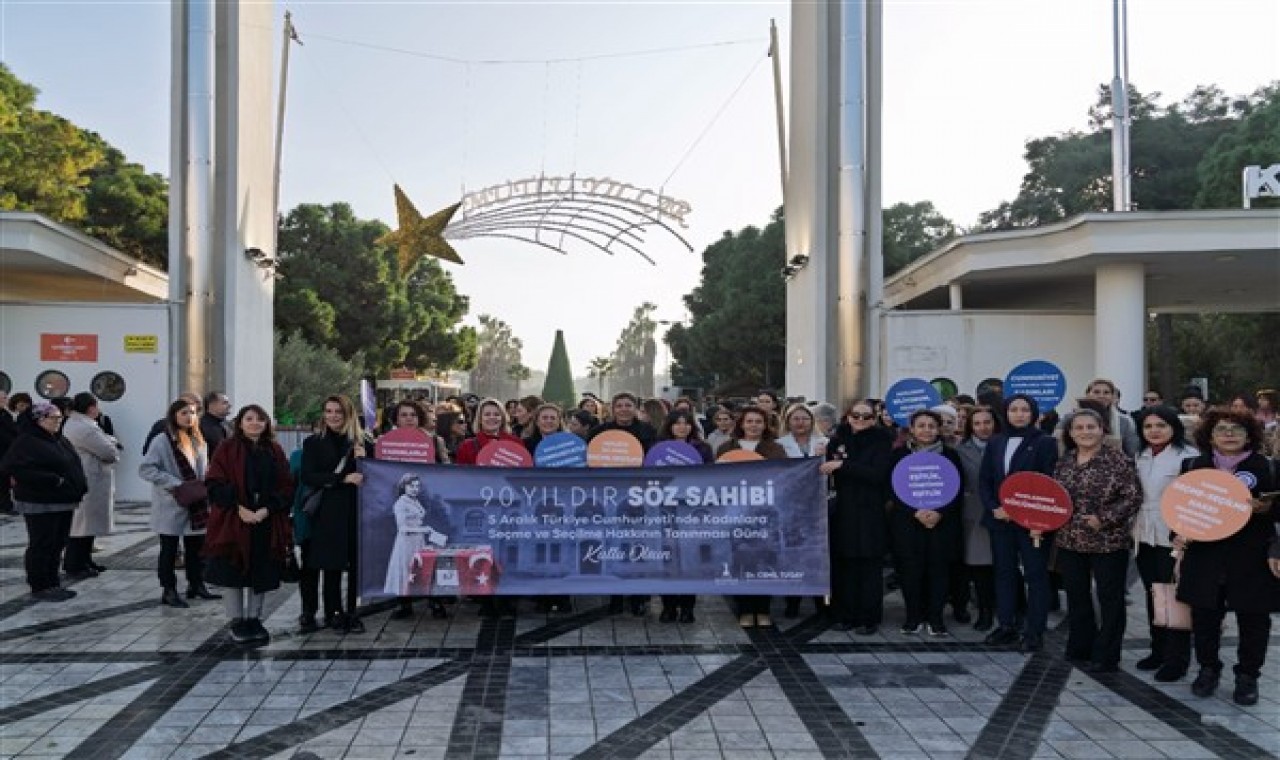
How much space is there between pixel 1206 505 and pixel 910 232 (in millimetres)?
46626

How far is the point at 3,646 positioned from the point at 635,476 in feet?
14.8

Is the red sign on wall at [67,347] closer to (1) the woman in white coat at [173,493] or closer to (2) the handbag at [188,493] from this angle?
(1) the woman in white coat at [173,493]

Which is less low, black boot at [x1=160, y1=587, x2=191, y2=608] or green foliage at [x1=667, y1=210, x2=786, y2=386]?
green foliage at [x1=667, y1=210, x2=786, y2=386]

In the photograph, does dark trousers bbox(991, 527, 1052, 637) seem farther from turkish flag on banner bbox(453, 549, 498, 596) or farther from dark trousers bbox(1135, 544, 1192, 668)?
turkish flag on banner bbox(453, 549, 498, 596)

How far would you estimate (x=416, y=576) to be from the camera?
21.8ft

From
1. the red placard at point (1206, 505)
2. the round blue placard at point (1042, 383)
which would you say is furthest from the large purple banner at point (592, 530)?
the round blue placard at point (1042, 383)

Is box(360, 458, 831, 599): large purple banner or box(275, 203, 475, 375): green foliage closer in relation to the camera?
box(360, 458, 831, 599): large purple banner

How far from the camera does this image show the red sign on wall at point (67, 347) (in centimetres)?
1430

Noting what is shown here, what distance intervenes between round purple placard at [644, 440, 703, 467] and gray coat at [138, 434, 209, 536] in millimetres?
3601

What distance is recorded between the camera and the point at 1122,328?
14703 millimetres

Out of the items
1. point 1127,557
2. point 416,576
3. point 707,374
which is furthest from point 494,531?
point 707,374

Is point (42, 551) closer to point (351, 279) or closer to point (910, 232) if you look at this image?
point (351, 279)

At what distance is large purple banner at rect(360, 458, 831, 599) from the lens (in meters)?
6.67

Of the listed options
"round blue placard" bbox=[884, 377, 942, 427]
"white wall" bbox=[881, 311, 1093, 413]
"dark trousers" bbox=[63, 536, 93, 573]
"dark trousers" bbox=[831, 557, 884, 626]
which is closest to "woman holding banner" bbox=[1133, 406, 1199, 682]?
"dark trousers" bbox=[831, 557, 884, 626]
